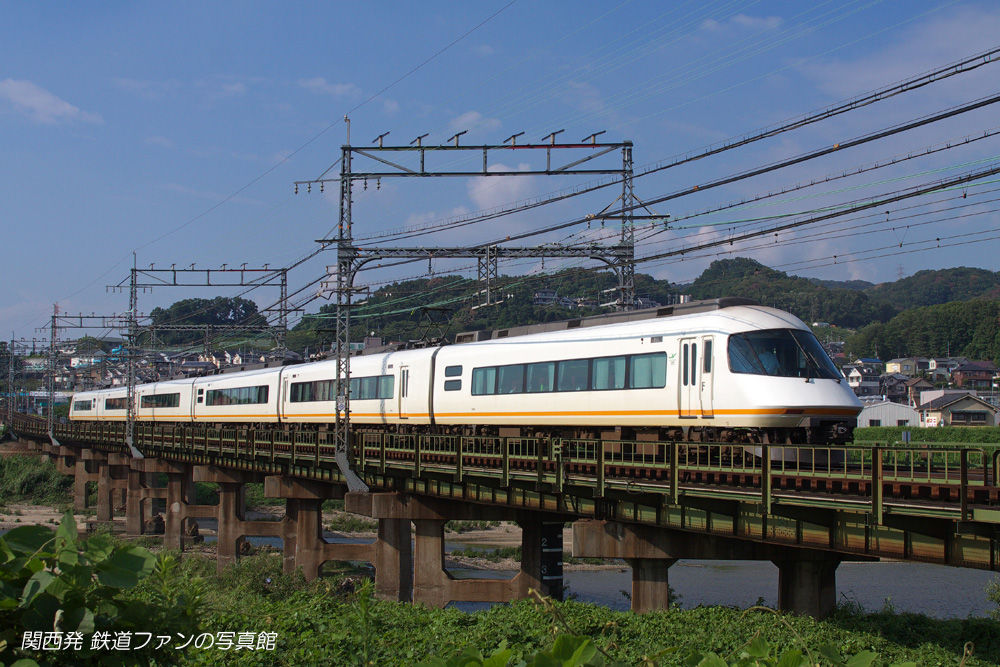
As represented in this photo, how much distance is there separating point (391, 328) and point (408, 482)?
245 ft

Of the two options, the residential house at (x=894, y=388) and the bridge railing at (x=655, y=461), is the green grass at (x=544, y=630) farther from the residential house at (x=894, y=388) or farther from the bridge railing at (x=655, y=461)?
the residential house at (x=894, y=388)

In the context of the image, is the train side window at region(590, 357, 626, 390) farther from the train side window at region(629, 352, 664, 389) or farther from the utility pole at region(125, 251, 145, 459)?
the utility pole at region(125, 251, 145, 459)

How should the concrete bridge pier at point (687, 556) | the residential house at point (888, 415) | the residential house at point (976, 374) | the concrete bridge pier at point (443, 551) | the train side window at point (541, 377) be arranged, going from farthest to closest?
the residential house at point (976, 374) < the residential house at point (888, 415) < the concrete bridge pier at point (443, 551) < the train side window at point (541, 377) < the concrete bridge pier at point (687, 556)

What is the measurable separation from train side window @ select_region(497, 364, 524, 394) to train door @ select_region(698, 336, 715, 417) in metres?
6.86

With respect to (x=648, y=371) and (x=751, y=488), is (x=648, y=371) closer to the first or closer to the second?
(x=648, y=371)

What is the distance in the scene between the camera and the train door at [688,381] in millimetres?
19312

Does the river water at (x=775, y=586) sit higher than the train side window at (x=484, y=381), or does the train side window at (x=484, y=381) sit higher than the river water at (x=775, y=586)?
the train side window at (x=484, y=381)

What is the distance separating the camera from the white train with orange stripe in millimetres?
18422

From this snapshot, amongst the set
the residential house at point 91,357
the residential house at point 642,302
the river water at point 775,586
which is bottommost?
the river water at point 775,586

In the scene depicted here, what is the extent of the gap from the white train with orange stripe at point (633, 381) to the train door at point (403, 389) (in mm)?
39

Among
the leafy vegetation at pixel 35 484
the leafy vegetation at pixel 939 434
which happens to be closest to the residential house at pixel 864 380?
the leafy vegetation at pixel 939 434

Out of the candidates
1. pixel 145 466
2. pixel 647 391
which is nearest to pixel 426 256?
pixel 647 391

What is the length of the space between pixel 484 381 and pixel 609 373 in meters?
5.97

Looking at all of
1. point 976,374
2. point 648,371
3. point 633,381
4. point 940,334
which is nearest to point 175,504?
point 633,381
